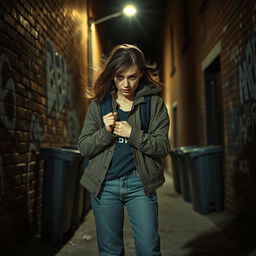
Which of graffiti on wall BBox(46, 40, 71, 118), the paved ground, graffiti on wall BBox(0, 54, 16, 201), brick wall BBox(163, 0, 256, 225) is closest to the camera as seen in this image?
graffiti on wall BBox(0, 54, 16, 201)

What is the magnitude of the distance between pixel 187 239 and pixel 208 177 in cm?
166

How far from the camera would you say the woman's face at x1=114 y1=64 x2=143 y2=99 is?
2164 mm

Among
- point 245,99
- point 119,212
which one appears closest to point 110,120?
point 119,212

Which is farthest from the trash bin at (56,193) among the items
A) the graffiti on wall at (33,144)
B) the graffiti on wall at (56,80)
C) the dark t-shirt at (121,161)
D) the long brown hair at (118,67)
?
the dark t-shirt at (121,161)

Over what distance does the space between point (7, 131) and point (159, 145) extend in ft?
6.22

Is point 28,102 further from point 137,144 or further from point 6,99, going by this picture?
point 137,144

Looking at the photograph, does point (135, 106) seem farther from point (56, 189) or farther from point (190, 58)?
point (190, 58)

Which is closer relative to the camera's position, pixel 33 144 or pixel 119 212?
pixel 119 212

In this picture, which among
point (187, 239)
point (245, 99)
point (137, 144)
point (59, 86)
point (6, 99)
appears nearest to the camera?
point (137, 144)

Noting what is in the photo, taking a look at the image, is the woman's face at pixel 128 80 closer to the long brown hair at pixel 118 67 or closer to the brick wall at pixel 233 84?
the long brown hair at pixel 118 67

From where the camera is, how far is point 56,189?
4.07 meters

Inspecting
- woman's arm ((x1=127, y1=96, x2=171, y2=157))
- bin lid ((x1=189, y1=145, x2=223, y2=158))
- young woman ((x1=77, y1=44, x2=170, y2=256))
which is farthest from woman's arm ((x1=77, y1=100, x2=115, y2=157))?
bin lid ((x1=189, y1=145, x2=223, y2=158))

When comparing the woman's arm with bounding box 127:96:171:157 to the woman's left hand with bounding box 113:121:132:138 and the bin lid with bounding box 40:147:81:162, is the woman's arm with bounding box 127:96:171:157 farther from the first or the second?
the bin lid with bounding box 40:147:81:162

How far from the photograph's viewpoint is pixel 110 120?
2078 mm
